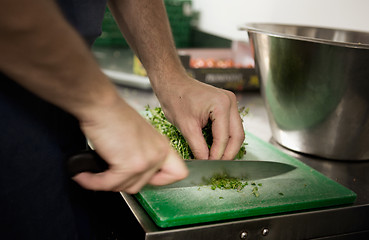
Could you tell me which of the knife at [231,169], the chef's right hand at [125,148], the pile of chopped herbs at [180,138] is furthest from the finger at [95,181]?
the pile of chopped herbs at [180,138]

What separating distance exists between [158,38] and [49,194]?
1.42ft

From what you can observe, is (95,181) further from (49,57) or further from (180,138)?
(180,138)

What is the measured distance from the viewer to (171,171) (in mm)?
630

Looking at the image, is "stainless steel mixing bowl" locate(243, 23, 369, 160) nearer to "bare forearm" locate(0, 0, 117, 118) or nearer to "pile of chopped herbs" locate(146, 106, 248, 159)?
"pile of chopped herbs" locate(146, 106, 248, 159)

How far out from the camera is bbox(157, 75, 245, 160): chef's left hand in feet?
2.96

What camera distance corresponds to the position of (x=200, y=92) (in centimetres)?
92

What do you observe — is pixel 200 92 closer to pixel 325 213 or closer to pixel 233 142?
pixel 233 142

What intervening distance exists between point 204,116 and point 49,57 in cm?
49

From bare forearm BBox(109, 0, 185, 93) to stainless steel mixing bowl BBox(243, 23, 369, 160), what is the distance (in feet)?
1.05

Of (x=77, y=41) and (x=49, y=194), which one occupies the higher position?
(x=77, y=41)

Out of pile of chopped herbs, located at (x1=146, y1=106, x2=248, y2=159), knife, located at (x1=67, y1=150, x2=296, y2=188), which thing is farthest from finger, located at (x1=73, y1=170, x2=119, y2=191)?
pile of chopped herbs, located at (x1=146, y1=106, x2=248, y2=159)

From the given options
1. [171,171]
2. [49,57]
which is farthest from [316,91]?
[49,57]

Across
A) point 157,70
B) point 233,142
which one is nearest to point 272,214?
point 233,142

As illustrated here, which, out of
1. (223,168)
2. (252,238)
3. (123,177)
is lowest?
(252,238)
